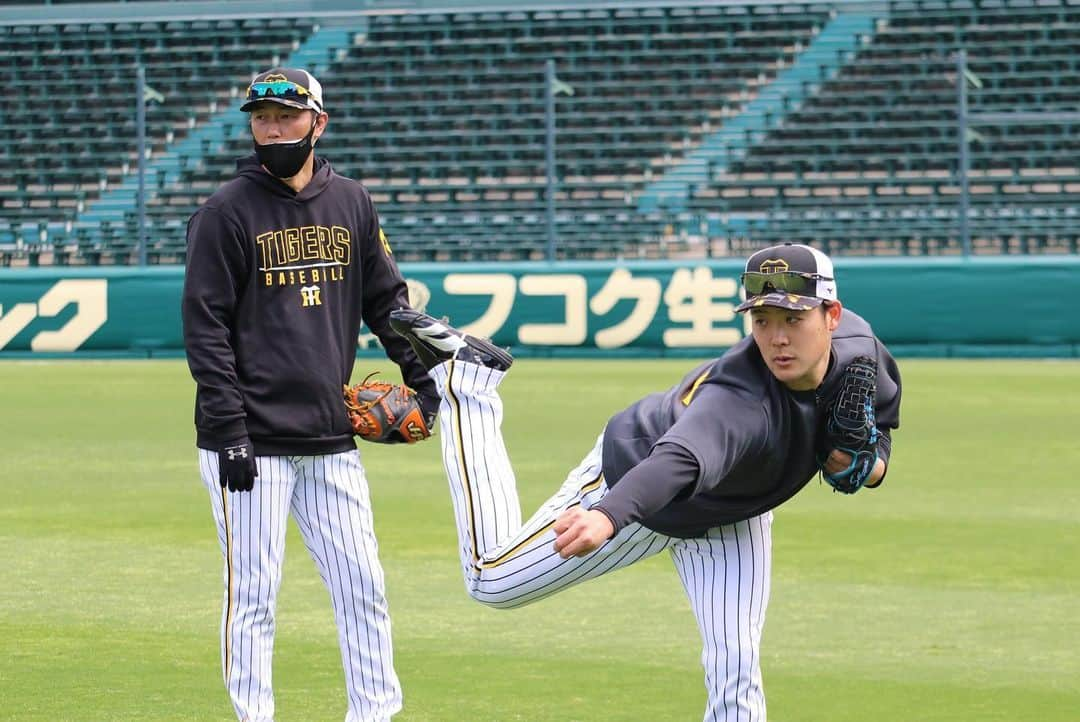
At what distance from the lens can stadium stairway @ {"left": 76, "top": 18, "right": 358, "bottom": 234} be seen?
2622 cm

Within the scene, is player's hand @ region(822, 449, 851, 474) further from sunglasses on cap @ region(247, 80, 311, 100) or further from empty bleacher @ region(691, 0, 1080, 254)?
empty bleacher @ region(691, 0, 1080, 254)


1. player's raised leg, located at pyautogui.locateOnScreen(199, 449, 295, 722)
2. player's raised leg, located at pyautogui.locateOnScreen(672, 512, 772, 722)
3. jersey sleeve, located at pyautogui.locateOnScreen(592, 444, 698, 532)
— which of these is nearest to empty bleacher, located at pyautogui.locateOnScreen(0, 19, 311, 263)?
player's raised leg, located at pyautogui.locateOnScreen(199, 449, 295, 722)

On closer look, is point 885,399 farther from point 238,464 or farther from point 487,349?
point 238,464

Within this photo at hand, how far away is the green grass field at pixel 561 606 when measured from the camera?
6.29 metres

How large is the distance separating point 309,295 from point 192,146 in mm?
23399

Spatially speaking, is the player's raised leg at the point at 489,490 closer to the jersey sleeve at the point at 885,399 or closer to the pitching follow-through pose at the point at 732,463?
the pitching follow-through pose at the point at 732,463

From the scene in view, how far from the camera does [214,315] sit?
536 cm

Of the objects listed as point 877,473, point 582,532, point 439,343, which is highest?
point 439,343

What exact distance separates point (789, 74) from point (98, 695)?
76.7 ft

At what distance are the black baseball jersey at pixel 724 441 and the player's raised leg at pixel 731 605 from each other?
0.47 feet

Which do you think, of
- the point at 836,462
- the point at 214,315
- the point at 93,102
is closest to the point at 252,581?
the point at 214,315

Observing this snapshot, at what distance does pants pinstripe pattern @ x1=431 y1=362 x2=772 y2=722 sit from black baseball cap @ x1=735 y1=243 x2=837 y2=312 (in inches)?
31.8

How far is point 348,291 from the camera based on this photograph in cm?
565

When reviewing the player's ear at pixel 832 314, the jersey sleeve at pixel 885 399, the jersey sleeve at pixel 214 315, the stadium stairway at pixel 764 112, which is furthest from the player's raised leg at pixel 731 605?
the stadium stairway at pixel 764 112
